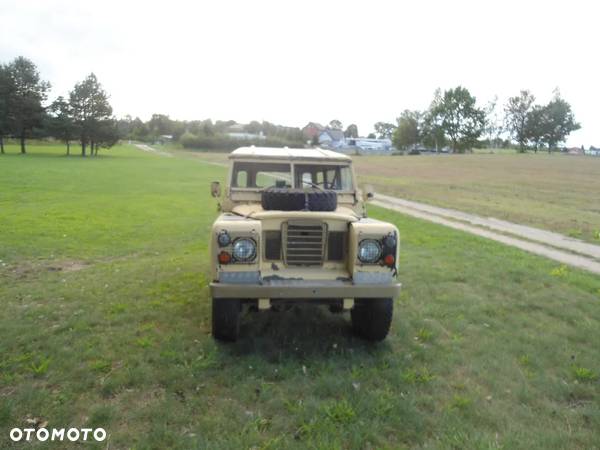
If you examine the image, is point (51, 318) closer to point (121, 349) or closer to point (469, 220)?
point (121, 349)

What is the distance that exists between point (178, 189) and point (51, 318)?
20.1 metres

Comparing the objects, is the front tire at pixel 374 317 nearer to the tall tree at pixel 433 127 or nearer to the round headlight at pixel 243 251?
the round headlight at pixel 243 251

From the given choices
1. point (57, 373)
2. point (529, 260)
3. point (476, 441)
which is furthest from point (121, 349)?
point (529, 260)

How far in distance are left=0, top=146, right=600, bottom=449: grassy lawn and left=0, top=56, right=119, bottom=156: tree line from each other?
60651mm

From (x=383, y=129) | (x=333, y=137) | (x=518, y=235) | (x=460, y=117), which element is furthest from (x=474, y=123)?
(x=518, y=235)

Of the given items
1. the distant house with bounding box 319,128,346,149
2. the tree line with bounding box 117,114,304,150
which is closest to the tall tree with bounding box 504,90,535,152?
the distant house with bounding box 319,128,346,149

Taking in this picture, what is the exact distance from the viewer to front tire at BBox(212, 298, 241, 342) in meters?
4.73

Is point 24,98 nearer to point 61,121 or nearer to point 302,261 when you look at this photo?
point 61,121

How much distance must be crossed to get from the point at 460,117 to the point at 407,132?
11.1m

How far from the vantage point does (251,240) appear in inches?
182

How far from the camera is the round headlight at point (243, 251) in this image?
15.1ft

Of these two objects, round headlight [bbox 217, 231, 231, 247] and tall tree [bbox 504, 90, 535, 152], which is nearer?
round headlight [bbox 217, 231, 231, 247]

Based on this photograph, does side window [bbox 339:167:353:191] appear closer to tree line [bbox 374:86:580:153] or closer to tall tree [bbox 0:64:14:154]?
tall tree [bbox 0:64:14:154]

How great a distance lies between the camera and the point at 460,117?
103 meters
